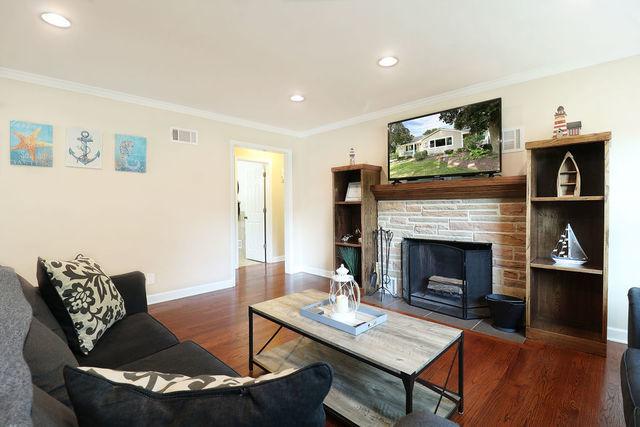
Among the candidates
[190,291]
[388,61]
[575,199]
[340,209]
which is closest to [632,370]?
[575,199]

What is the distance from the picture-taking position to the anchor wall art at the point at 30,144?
2729 millimetres

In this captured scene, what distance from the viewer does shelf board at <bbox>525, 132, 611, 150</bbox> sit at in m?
2.18

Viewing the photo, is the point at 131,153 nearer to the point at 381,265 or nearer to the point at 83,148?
the point at 83,148

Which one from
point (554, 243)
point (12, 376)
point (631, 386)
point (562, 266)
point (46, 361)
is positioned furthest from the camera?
point (554, 243)

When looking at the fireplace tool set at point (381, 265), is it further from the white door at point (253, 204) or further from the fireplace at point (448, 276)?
the white door at point (253, 204)

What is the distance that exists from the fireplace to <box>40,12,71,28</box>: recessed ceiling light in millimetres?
3468

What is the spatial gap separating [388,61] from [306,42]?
→ 0.74 meters

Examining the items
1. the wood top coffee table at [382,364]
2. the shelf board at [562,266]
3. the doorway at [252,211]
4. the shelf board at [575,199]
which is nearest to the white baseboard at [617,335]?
the shelf board at [562,266]

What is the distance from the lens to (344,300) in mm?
1857

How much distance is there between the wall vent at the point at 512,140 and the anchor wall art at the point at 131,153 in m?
3.73

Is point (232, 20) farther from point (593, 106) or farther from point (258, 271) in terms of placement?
point (258, 271)

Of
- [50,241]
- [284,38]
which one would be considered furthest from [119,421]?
[50,241]

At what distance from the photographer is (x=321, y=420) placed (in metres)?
0.62

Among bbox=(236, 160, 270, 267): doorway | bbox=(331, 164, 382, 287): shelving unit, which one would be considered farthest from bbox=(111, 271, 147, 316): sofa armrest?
bbox=(236, 160, 270, 267): doorway
